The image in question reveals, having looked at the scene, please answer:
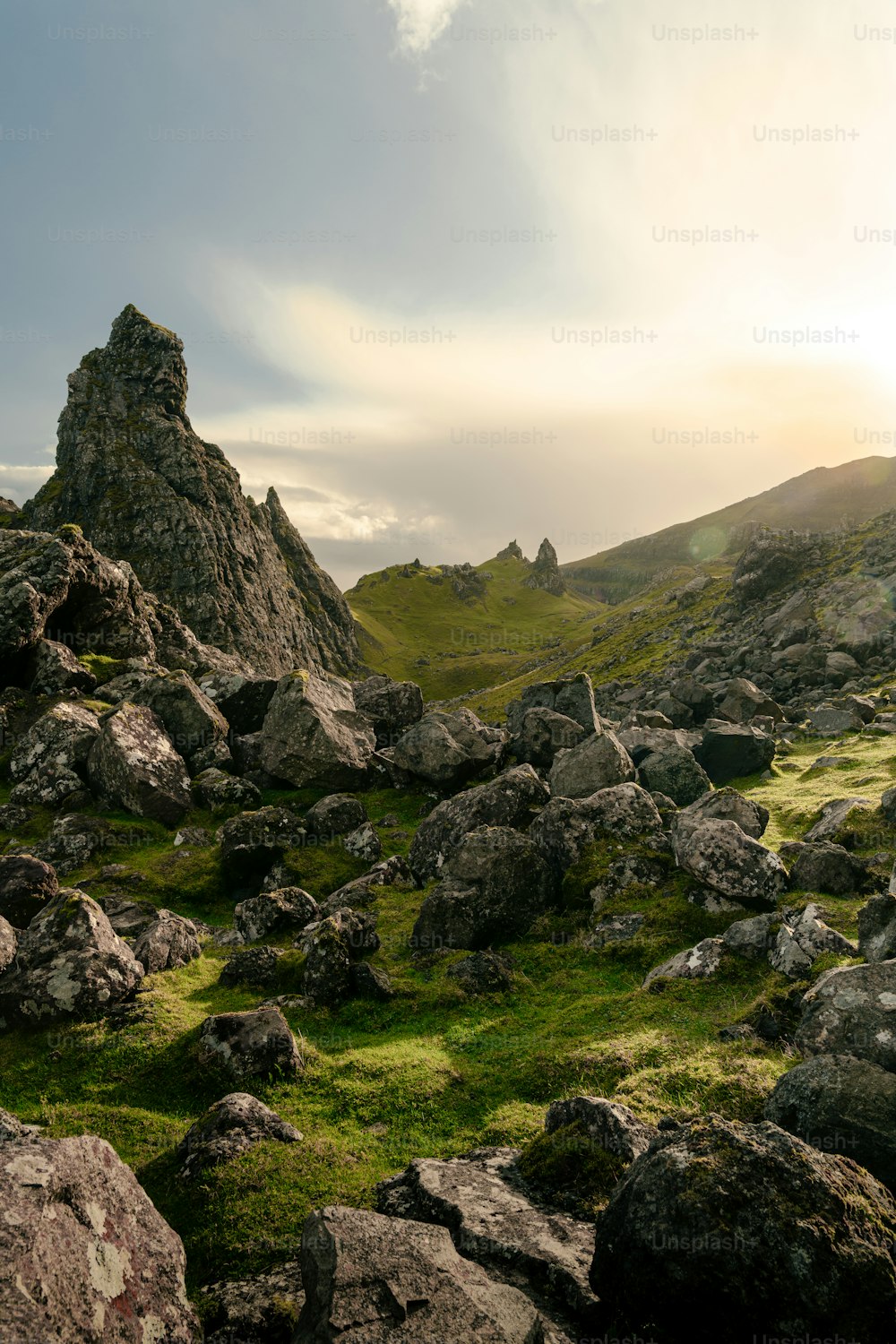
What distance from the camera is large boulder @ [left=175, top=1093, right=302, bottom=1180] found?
11414mm

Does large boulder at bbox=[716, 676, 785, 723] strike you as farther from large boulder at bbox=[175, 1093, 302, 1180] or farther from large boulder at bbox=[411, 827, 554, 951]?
large boulder at bbox=[175, 1093, 302, 1180]

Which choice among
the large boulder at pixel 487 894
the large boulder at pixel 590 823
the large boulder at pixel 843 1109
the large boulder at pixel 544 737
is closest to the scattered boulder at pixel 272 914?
the large boulder at pixel 487 894

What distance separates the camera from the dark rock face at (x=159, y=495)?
353ft

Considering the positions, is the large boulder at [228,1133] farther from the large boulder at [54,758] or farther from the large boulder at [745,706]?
the large boulder at [745,706]

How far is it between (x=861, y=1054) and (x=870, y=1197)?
14.2 ft

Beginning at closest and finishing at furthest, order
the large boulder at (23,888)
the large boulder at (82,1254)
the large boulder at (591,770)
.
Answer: the large boulder at (82,1254) → the large boulder at (23,888) → the large boulder at (591,770)

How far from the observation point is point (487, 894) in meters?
22.2

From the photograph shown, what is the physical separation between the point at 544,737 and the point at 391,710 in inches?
460

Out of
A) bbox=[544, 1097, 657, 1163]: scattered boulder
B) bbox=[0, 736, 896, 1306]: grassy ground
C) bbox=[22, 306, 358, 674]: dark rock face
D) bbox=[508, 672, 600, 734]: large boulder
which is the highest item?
bbox=[22, 306, 358, 674]: dark rock face

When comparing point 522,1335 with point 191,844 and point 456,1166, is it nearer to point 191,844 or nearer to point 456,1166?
point 456,1166

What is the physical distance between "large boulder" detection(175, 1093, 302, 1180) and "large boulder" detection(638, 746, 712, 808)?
944 inches

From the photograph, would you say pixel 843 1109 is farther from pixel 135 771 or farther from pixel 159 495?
pixel 159 495

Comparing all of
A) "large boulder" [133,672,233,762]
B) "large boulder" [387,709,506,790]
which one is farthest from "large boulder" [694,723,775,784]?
"large boulder" [133,672,233,762]

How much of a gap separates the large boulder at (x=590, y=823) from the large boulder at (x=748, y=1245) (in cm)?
1621
